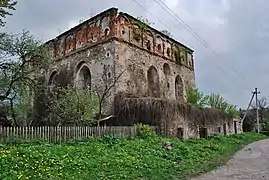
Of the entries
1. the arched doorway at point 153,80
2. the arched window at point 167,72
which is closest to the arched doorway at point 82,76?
the arched doorway at point 153,80

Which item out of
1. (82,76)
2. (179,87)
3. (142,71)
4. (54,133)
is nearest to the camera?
(54,133)

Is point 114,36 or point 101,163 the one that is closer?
point 101,163

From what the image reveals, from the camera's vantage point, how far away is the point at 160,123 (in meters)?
21.5

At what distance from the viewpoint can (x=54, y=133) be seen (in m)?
15.4

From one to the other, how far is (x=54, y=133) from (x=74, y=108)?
196 inches

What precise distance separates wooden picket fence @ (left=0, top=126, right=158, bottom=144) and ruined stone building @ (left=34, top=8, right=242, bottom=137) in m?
4.38

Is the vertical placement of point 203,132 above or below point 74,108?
below

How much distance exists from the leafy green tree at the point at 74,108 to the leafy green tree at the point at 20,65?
2.11 m

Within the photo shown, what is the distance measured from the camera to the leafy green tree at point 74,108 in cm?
1997

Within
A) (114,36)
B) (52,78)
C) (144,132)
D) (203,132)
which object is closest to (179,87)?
(203,132)

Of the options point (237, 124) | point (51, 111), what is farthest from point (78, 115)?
point (237, 124)

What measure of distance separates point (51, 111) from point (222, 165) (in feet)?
44.6

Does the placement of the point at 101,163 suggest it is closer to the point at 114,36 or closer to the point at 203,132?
the point at 114,36

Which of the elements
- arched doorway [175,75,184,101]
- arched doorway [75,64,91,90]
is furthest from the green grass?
arched doorway [175,75,184,101]
